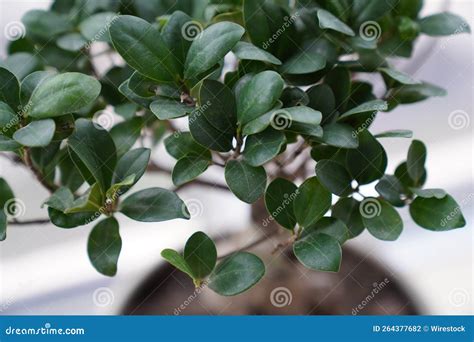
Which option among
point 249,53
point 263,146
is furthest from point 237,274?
point 249,53

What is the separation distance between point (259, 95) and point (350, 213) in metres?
0.26

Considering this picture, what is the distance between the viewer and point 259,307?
4.22 feet

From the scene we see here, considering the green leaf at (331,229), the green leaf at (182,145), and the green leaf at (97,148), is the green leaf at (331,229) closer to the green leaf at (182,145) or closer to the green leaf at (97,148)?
the green leaf at (182,145)

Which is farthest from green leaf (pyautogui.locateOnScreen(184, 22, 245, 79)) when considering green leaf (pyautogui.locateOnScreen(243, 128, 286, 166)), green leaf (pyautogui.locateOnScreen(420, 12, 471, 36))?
green leaf (pyautogui.locateOnScreen(420, 12, 471, 36))

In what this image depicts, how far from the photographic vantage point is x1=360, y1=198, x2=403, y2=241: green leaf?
786 mm

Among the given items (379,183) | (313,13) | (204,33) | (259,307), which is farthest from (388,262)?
(204,33)

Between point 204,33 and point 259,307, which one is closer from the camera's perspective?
point 204,33

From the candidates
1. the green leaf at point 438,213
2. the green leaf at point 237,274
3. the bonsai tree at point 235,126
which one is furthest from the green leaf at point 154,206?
the green leaf at point 438,213

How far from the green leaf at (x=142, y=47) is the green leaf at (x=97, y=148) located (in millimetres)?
113

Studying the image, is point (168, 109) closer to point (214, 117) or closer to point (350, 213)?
point (214, 117)

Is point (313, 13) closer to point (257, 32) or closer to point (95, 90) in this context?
point (257, 32)

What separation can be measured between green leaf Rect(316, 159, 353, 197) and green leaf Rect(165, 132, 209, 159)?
157 mm

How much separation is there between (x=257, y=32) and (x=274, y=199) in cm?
23

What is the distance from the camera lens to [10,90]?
74 centimetres
